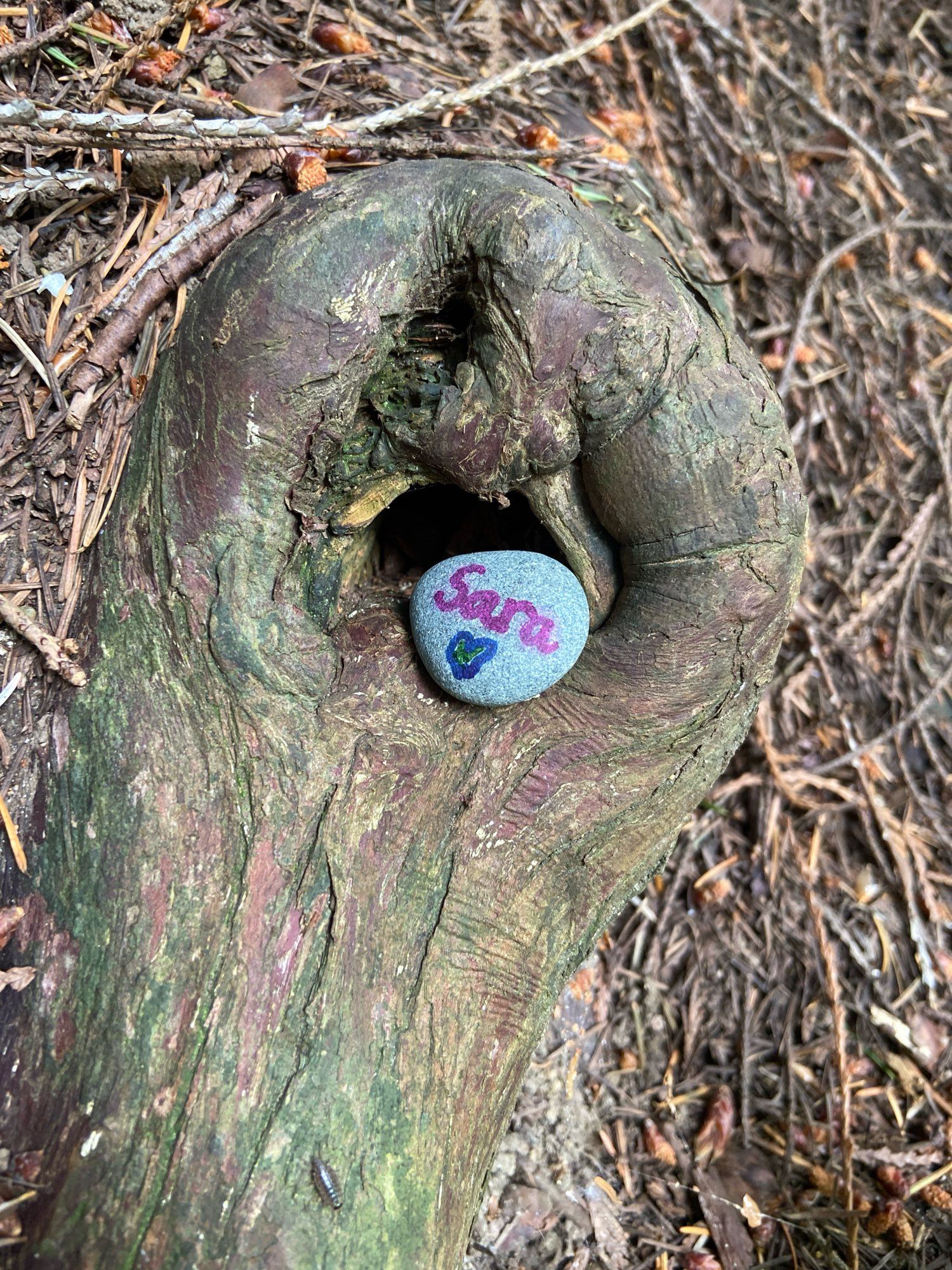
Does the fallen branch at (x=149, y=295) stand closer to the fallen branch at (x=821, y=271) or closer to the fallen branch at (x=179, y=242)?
the fallen branch at (x=179, y=242)

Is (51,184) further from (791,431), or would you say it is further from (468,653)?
(791,431)

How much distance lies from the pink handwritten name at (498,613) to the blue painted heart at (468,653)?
0.04 m

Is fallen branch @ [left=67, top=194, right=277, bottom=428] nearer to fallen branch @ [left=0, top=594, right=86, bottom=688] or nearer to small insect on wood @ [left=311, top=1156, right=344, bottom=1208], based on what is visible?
fallen branch @ [left=0, top=594, right=86, bottom=688]

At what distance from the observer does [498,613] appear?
1881mm

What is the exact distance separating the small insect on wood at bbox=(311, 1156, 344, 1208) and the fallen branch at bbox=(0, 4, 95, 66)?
2.35m

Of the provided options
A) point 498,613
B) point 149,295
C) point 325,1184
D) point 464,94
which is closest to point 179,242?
point 149,295

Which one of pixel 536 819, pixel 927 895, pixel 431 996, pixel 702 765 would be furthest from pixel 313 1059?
pixel 927 895

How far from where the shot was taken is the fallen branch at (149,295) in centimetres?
192

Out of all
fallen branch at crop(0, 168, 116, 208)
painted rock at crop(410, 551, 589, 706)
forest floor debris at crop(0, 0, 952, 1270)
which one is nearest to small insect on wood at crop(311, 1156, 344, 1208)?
forest floor debris at crop(0, 0, 952, 1270)

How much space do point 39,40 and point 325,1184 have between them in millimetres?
2418

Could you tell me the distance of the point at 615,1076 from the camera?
8.56 feet

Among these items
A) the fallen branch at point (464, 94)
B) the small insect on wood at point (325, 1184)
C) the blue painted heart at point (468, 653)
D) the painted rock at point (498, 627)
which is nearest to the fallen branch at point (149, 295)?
the fallen branch at point (464, 94)

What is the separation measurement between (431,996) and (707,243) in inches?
106

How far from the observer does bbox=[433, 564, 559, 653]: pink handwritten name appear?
1866mm
